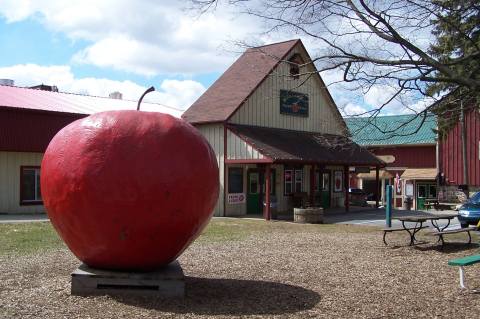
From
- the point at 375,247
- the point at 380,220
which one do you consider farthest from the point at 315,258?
the point at 380,220

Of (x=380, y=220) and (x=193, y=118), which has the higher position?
(x=193, y=118)

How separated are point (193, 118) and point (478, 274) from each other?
1747 cm

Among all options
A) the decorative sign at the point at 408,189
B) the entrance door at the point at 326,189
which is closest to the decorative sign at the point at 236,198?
the entrance door at the point at 326,189

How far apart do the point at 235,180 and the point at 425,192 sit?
63.2 feet

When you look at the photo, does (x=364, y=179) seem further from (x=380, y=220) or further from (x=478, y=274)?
(x=478, y=274)

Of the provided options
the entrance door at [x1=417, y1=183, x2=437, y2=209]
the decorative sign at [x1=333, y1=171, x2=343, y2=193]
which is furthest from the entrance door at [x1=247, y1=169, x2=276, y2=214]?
the entrance door at [x1=417, y1=183, x2=437, y2=209]

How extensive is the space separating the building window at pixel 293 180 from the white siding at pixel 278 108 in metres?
2.12

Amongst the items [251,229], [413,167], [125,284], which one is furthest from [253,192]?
[413,167]

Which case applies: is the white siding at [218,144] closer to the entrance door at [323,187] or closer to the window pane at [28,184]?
the entrance door at [323,187]

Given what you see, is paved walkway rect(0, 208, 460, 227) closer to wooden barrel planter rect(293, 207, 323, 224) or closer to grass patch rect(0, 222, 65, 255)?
wooden barrel planter rect(293, 207, 323, 224)

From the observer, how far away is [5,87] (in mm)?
27656

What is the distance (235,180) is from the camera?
25047mm

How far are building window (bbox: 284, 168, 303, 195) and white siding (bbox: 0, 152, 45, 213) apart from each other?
1166 centimetres

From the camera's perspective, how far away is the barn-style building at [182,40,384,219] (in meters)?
23.7
